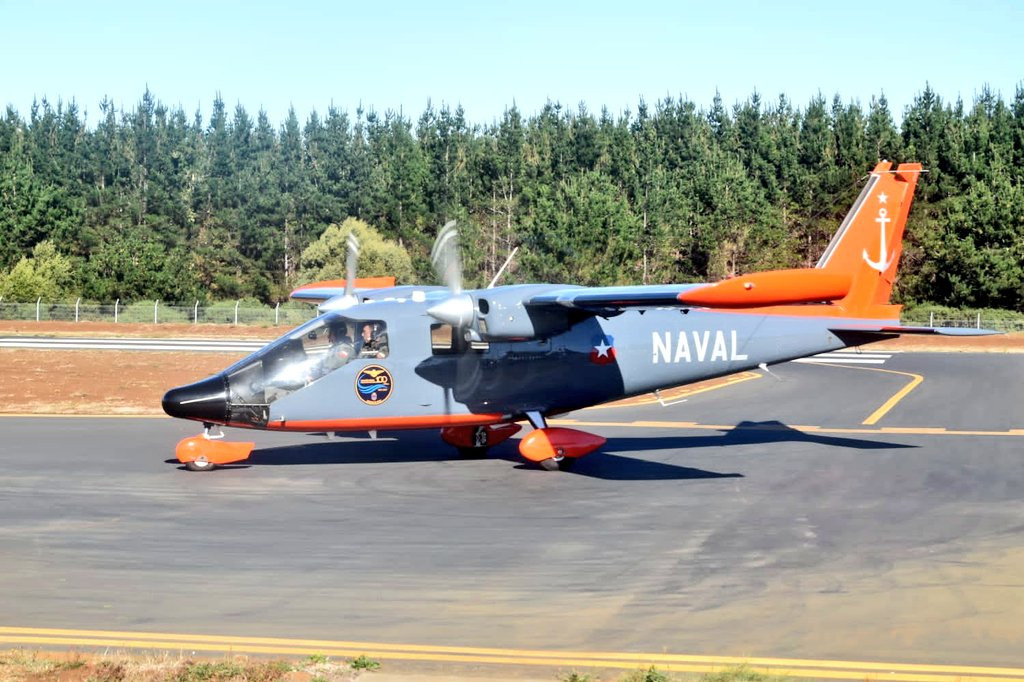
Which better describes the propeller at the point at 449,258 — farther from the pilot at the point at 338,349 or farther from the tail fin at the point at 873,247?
the tail fin at the point at 873,247

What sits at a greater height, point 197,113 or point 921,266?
point 197,113

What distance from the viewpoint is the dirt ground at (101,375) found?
104 feet

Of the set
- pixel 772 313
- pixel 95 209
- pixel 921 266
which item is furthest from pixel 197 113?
pixel 772 313

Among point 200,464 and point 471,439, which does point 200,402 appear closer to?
point 200,464

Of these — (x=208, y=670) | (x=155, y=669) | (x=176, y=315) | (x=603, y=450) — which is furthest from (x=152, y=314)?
(x=208, y=670)

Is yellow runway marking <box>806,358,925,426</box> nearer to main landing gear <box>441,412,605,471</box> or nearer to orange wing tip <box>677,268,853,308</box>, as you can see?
main landing gear <box>441,412,605,471</box>

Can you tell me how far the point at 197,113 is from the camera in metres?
192

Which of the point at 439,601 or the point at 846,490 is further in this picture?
the point at 846,490

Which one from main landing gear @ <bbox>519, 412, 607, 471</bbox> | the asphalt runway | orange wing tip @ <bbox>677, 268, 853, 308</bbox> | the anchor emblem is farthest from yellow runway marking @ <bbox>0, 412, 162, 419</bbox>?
the anchor emblem

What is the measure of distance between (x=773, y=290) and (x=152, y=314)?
64.1 m

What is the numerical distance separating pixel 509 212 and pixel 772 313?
7843 cm

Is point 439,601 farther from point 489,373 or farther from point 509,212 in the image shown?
point 509,212

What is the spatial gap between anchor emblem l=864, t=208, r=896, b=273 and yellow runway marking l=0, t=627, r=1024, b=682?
15.3 meters

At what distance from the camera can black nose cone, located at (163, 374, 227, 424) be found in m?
20.3
